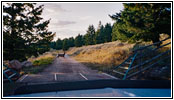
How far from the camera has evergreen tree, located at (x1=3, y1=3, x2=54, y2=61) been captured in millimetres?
16391

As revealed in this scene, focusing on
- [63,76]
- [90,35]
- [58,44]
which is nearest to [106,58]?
[63,76]

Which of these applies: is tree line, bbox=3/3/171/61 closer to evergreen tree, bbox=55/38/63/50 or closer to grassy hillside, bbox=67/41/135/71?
grassy hillside, bbox=67/41/135/71

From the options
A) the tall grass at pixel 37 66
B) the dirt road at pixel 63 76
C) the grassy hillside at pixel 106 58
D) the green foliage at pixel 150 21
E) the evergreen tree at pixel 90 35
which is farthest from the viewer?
the evergreen tree at pixel 90 35

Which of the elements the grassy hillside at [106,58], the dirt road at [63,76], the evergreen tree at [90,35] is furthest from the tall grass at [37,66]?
the evergreen tree at [90,35]

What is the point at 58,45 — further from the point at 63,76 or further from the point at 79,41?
the point at 63,76

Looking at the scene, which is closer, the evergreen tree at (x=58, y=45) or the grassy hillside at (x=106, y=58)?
the grassy hillside at (x=106, y=58)

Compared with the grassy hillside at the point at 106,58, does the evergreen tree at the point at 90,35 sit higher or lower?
higher

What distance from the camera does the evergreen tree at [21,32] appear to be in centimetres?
1639

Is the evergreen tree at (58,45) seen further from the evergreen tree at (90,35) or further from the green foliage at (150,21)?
the green foliage at (150,21)

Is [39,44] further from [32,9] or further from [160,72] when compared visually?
[160,72]

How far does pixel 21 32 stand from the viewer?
1744 centimetres

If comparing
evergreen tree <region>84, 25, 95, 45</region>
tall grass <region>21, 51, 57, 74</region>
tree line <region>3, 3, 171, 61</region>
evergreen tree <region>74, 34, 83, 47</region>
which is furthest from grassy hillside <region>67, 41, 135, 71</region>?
evergreen tree <region>74, 34, 83, 47</region>

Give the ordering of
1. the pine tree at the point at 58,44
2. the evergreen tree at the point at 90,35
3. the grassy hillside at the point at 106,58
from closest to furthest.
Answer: the grassy hillside at the point at 106,58 < the evergreen tree at the point at 90,35 < the pine tree at the point at 58,44

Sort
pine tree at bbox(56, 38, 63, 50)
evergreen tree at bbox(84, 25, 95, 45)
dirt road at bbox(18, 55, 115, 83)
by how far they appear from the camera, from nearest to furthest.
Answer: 1. dirt road at bbox(18, 55, 115, 83)
2. evergreen tree at bbox(84, 25, 95, 45)
3. pine tree at bbox(56, 38, 63, 50)
